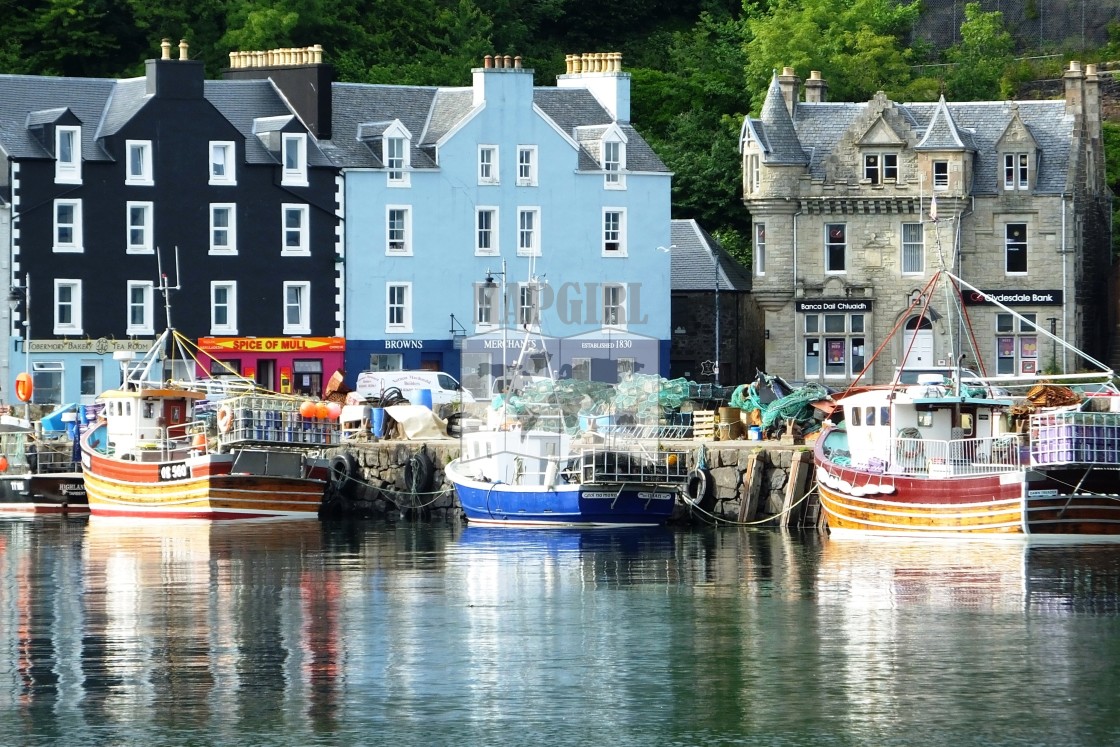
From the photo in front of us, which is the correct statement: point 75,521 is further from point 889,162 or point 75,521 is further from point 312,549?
point 889,162

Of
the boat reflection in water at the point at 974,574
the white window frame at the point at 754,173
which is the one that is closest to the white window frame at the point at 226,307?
the white window frame at the point at 754,173

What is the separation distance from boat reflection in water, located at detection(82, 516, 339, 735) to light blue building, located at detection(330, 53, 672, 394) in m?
21.6

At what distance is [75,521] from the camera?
53188mm

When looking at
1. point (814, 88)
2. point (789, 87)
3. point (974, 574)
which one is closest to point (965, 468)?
point (974, 574)

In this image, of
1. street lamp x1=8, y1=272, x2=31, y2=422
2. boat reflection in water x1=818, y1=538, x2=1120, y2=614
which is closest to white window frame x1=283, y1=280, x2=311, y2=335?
street lamp x1=8, y1=272, x2=31, y2=422

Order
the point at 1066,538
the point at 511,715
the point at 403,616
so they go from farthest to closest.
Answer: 1. the point at 1066,538
2. the point at 403,616
3. the point at 511,715

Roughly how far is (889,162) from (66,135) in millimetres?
24152

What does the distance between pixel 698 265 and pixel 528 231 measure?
6801 mm

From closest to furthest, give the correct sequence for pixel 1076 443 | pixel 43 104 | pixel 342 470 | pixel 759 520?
pixel 1076 443
pixel 759 520
pixel 342 470
pixel 43 104

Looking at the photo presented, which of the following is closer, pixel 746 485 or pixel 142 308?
pixel 746 485

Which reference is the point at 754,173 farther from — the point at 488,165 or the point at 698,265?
the point at 488,165

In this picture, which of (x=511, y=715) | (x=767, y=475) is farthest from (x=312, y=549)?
(x=511, y=715)

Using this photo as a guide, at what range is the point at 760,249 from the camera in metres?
71.0

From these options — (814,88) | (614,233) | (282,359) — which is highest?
(814,88)
